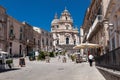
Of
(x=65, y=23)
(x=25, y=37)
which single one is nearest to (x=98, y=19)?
(x=25, y=37)

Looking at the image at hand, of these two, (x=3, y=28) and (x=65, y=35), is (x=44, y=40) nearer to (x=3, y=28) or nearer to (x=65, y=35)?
(x=65, y=35)

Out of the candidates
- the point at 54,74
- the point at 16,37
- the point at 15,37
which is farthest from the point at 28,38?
the point at 54,74

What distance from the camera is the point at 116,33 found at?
20.8 m

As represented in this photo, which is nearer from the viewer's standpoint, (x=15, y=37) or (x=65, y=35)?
(x=15, y=37)

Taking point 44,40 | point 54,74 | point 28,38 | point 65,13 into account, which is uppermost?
point 65,13

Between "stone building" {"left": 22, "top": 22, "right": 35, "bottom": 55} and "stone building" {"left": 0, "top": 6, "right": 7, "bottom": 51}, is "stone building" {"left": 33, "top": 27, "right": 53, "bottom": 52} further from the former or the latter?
"stone building" {"left": 0, "top": 6, "right": 7, "bottom": 51}

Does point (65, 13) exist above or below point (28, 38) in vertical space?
above

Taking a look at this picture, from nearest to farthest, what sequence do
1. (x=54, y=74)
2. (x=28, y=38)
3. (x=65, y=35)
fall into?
(x=54, y=74) → (x=28, y=38) → (x=65, y=35)

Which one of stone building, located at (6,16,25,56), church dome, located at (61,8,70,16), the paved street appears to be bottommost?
the paved street

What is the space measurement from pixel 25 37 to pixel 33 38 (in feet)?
32.2

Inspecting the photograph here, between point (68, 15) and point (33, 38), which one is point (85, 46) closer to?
point (33, 38)

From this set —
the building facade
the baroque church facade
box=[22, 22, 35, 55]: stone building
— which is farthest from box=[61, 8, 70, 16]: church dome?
box=[22, 22, 35, 55]: stone building

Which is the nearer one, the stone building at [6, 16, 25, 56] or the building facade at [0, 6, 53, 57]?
the building facade at [0, 6, 53, 57]

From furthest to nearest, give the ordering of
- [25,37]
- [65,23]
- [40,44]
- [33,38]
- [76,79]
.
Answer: [65,23] → [40,44] → [33,38] → [25,37] → [76,79]
